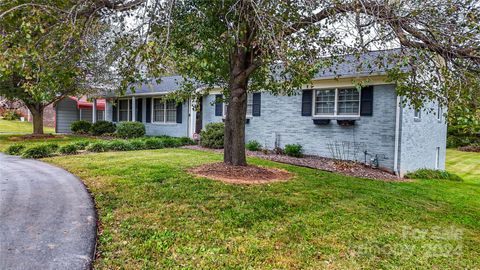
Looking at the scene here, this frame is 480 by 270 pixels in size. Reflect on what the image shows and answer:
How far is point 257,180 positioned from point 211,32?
3.07 meters

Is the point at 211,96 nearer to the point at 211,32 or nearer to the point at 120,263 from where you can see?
the point at 211,32

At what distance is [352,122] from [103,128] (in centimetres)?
1416

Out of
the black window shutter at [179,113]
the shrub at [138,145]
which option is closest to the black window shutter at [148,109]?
the black window shutter at [179,113]

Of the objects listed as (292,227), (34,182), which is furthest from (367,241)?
(34,182)

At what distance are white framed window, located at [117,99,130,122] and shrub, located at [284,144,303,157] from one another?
1114 cm

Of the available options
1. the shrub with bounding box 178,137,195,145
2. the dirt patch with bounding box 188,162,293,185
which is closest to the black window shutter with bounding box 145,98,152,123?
the shrub with bounding box 178,137,195,145

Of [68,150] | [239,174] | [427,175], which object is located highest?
[68,150]

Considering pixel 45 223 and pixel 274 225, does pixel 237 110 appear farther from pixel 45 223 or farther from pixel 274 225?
pixel 45 223

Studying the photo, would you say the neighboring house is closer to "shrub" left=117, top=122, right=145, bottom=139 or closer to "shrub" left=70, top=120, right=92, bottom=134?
"shrub" left=70, top=120, right=92, bottom=134

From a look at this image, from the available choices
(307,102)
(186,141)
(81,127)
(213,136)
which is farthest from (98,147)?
(81,127)

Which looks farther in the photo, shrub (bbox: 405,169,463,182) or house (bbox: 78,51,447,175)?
shrub (bbox: 405,169,463,182)

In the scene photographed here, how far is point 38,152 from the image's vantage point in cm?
1007

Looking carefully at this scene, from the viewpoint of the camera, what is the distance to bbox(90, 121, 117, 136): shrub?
62.8 feet

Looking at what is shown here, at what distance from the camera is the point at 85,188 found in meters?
6.06
